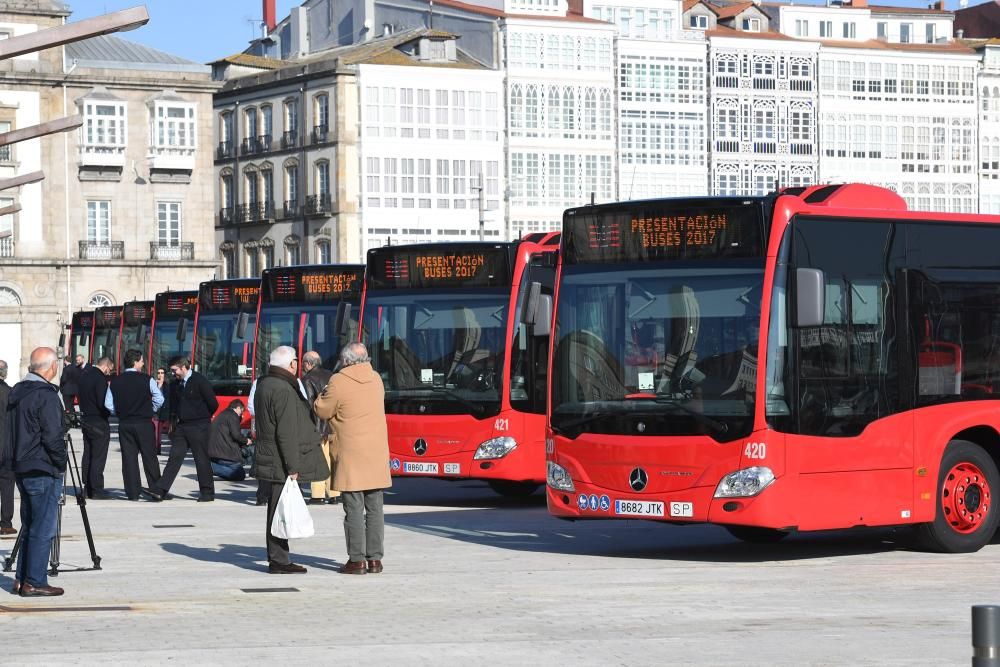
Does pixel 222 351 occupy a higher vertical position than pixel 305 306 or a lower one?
lower

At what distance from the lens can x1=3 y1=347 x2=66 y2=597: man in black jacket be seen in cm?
1331

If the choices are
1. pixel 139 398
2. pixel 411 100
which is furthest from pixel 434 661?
pixel 411 100

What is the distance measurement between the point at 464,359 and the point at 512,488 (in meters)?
2.32

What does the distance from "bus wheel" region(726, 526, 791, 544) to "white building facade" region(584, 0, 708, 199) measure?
77.4m

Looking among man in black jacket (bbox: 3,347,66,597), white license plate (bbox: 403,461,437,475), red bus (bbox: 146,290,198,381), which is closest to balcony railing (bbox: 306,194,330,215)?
red bus (bbox: 146,290,198,381)

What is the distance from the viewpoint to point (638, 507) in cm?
1531

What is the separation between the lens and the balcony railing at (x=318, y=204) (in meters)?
91.0

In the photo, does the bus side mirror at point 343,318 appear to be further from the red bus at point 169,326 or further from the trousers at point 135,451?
the red bus at point 169,326

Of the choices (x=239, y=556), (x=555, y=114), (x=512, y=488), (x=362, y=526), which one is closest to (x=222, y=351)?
(x=512, y=488)

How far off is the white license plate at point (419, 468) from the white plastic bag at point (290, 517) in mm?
6655

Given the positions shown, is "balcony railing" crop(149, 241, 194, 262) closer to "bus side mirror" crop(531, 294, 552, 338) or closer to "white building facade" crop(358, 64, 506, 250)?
"white building facade" crop(358, 64, 506, 250)

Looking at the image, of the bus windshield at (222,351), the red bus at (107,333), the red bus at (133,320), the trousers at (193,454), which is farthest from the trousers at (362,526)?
the red bus at (107,333)

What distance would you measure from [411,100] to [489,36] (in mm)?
5282

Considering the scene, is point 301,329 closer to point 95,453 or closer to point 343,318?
point 95,453
